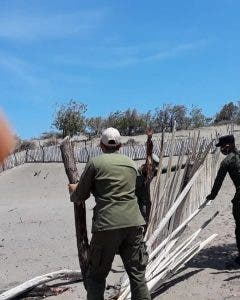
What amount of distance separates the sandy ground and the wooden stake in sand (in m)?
0.92

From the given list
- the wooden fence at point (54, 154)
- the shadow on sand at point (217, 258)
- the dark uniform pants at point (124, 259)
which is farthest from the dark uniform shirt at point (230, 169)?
the wooden fence at point (54, 154)

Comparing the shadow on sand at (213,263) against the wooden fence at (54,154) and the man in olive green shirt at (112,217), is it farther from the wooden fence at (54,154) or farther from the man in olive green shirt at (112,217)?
the wooden fence at (54,154)

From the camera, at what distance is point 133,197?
522 cm

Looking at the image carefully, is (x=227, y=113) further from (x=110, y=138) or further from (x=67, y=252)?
(x=110, y=138)

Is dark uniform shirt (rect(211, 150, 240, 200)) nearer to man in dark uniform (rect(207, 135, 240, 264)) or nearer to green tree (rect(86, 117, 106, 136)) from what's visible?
man in dark uniform (rect(207, 135, 240, 264))

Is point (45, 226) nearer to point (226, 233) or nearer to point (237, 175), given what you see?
point (226, 233)

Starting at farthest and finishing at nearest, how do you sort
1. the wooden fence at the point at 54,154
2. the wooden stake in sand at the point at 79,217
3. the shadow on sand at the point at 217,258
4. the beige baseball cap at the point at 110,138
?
the wooden fence at the point at 54,154 < the shadow on sand at the point at 217,258 < the wooden stake in sand at the point at 79,217 < the beige baseball cap at the point at 110,138

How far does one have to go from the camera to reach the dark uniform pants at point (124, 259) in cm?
514

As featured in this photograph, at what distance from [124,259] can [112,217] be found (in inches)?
19.3

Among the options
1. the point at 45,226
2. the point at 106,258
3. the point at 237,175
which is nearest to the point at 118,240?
the point at 106,258

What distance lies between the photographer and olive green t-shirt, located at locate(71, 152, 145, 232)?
5.05m

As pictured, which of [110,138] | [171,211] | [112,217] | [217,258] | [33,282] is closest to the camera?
[112,217]

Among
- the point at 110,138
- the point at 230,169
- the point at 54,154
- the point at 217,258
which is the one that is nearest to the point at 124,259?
the point at 110,138

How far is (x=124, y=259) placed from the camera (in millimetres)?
5297
